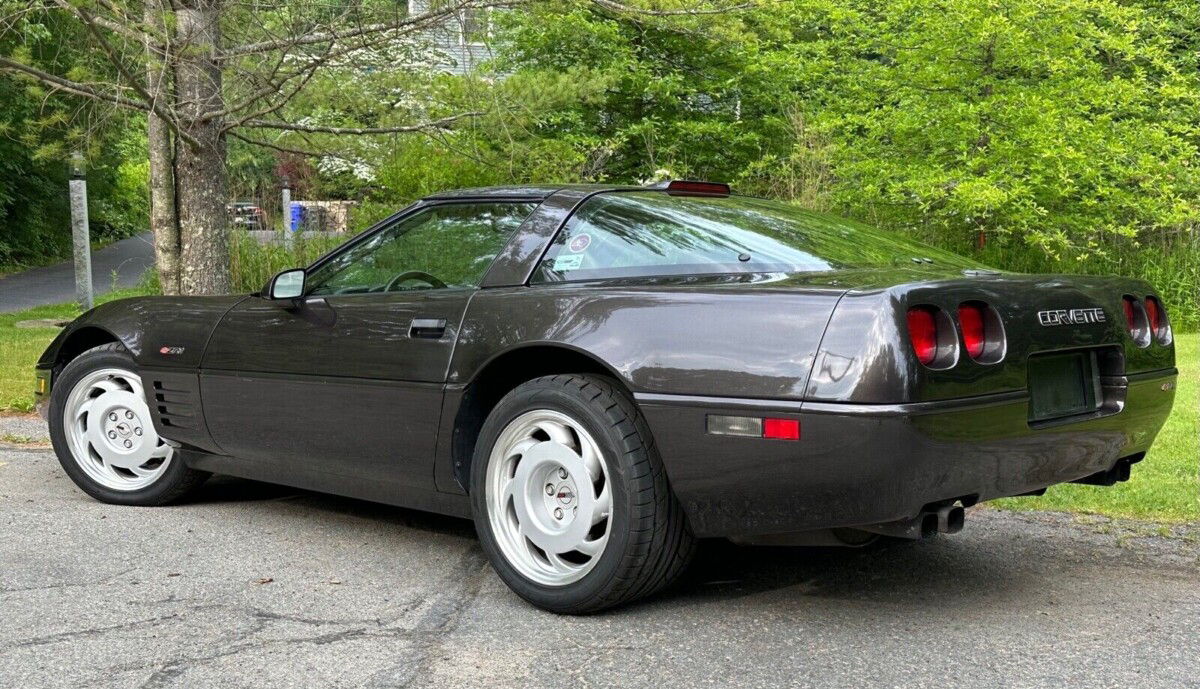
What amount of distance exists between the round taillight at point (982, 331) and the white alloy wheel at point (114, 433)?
350 centimetres

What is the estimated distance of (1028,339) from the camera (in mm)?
3361

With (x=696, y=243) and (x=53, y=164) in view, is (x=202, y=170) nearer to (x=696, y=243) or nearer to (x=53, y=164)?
(x=696, y=243)

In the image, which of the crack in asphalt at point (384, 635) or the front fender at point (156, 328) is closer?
the crack in asphalt at point (384, 635)

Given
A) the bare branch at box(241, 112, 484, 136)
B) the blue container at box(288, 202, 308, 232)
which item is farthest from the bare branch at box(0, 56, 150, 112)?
the blue container at box(288, 202, 308, 232)

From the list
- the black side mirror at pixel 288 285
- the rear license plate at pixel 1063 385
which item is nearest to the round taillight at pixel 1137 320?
the rear license plate at pixel 1063 385

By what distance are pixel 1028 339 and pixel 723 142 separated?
489 inches

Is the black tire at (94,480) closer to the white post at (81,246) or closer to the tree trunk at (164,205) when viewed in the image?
the tree trunk at (164,205)

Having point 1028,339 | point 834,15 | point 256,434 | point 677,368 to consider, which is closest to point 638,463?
point 677,368

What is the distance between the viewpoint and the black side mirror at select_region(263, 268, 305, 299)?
4555 mm

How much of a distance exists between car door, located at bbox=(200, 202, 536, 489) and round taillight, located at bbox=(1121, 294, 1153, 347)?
6.66 feet

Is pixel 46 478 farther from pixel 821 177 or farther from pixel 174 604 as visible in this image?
pixel 821 177

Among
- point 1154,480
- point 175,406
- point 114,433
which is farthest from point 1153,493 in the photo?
point 114,433

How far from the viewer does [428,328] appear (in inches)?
159

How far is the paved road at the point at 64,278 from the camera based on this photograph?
19.4m
